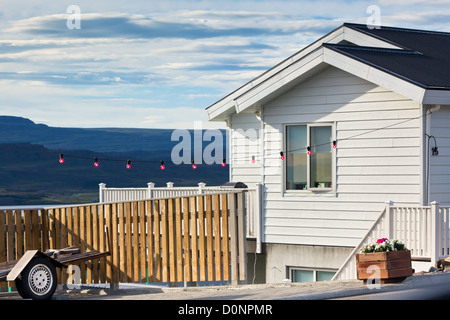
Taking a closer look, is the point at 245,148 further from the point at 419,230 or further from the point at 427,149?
the point at 419,230

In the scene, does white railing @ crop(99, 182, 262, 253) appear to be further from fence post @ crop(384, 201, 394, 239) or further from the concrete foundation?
fence post @ crop(384, 201, 394, 239)

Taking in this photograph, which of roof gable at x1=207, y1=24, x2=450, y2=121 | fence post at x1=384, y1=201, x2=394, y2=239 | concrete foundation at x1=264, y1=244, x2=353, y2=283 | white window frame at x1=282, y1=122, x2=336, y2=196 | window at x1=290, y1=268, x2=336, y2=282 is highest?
roof gable at x1=207, y1=24, x2=450, y2=121

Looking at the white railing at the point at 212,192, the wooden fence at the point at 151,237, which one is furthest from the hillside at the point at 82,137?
the wooden fence at the point at 151,237

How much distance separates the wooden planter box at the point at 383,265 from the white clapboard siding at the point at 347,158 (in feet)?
14.5

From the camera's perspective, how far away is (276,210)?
18703mm

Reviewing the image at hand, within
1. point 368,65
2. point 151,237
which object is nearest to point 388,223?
point 368,65

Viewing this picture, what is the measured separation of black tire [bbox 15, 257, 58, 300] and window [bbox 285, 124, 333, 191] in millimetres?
7620

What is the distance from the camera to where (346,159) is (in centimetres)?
1756

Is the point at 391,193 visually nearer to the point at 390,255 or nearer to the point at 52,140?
the point at 390,255

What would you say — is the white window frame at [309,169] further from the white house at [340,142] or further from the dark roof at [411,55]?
the dark roof at [411,55]

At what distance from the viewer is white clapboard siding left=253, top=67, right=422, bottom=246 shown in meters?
16.8

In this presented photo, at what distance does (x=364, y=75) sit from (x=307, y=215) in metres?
3.54

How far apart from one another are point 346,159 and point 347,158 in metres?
0.03

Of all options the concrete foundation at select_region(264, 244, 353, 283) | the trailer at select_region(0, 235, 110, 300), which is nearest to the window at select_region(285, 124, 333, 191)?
the concrete foundation at select_region(264, 244, 353, 283)
